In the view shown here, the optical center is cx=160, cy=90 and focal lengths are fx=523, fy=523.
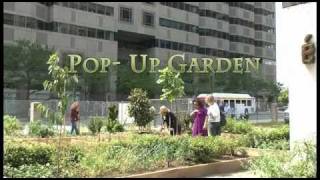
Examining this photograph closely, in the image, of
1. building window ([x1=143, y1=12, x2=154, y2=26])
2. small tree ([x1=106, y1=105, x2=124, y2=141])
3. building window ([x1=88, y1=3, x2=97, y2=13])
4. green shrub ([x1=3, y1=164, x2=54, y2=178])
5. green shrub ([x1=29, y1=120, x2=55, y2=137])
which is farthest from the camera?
building window ([x1=143, y1=12, x2=154, y2=26])

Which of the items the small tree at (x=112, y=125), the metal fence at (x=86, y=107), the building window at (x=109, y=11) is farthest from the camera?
the building window at (x=109, y=11)

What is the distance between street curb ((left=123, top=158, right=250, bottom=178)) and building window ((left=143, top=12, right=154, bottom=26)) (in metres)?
54.9

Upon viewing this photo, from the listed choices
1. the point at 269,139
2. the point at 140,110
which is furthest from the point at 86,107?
the point at 269,139

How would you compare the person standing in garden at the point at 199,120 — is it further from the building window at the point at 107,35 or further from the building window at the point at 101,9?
the building window at the point at 107,35

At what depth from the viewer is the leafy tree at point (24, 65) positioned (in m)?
46.8

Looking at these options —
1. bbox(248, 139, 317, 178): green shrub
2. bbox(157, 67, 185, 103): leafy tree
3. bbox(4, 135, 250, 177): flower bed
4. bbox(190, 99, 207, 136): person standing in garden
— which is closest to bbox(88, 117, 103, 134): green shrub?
bbox(157, 67, 185, 103): leafy tree

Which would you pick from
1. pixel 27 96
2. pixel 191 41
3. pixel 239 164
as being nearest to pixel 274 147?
pixel 239 164

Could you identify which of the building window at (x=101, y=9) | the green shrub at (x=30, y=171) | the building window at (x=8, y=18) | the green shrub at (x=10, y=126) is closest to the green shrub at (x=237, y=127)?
the green shrub at (x=10, y=126)

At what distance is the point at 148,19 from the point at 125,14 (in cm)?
365

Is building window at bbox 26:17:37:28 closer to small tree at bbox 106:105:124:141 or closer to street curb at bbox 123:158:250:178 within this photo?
small tree at bbox 106:105:124:141

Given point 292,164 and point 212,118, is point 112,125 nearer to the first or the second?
point 212,118

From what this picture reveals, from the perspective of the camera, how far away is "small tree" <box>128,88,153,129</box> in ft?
72.0

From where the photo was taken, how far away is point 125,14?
206 ft

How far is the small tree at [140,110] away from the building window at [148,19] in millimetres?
43135
